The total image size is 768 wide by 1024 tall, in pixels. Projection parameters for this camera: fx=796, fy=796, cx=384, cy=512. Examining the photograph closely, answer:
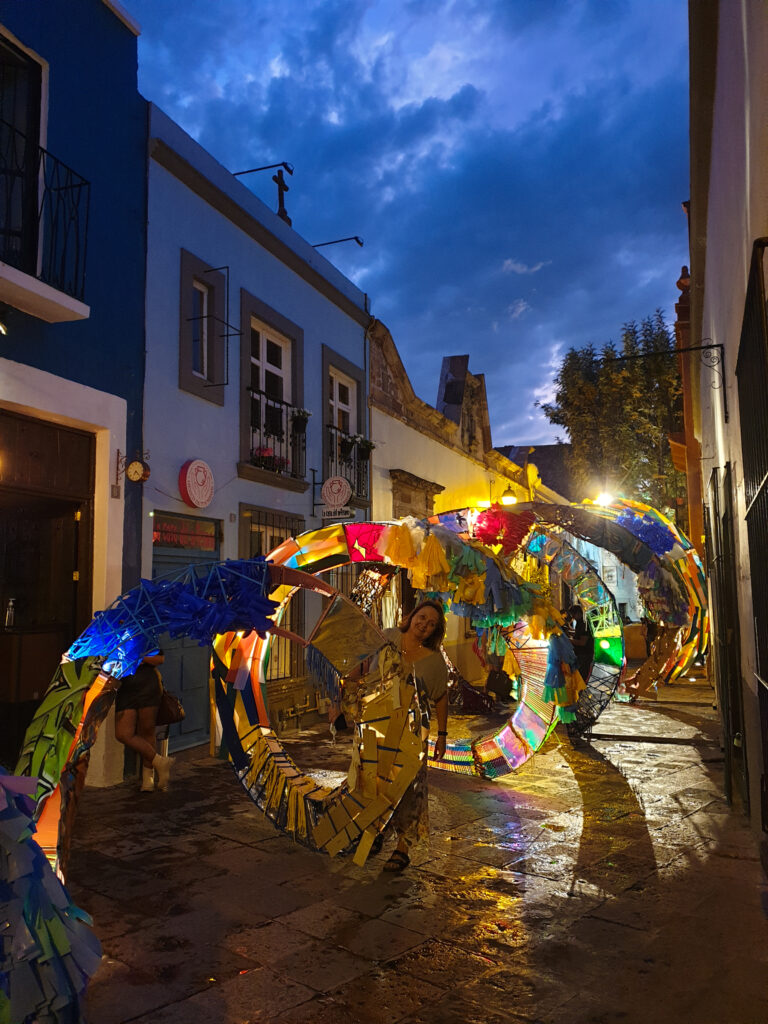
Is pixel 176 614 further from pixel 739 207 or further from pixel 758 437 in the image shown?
pixel 739 207

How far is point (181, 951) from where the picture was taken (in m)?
3.86

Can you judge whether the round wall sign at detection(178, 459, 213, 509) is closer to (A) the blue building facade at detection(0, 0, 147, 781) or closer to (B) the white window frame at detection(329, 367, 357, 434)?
(A) the blue building facade at detection(0, 0, 147, 781)

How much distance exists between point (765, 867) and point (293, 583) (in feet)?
11.0

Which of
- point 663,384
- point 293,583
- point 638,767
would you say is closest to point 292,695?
point 638,767

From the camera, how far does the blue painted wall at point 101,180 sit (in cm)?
719

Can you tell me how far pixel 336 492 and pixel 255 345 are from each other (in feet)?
7.64

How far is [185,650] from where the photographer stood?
8930 mm

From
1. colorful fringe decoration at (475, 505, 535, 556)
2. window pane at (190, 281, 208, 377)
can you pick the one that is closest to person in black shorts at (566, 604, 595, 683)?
colorful fringe decoration at (475, 505, 535, 556)

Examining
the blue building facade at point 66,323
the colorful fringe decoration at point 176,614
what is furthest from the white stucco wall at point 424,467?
the colorful fringe decoration at point 176,614

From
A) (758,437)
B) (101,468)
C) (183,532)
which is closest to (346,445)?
(183,532)

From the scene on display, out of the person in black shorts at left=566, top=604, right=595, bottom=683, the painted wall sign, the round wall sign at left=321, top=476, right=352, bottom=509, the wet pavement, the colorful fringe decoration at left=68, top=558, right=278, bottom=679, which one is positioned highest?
the round wall sign at left=321, top=476, right=352, bottom=509

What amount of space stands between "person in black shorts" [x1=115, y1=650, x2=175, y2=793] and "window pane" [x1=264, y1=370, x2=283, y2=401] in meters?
5.00

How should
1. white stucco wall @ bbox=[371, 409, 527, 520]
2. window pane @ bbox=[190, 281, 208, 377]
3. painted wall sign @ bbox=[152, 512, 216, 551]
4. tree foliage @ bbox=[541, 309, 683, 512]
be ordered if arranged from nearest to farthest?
painted wall sign @ bbox=[152, 512, 216, 551] < window pane @ bbox=[190, 281, 208, 377] < white stucco wall @ bbox=[371, 409, 527, 520] < tree foliage @ bbox=[541, 309, 683, 512]

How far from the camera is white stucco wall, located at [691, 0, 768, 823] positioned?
326cm
